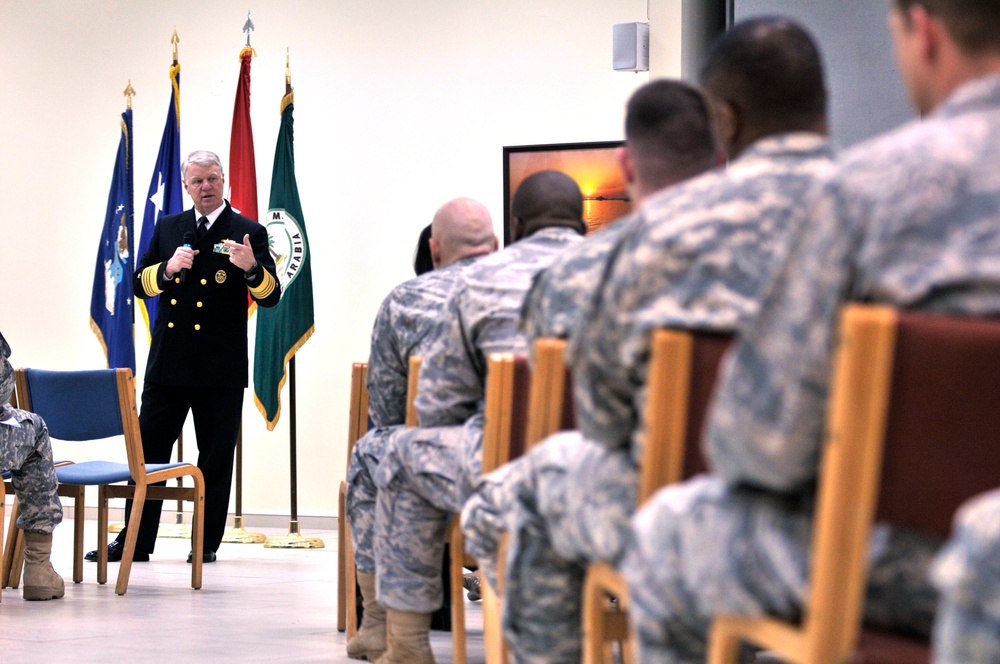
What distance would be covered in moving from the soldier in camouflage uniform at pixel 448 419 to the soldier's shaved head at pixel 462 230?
0.35 m

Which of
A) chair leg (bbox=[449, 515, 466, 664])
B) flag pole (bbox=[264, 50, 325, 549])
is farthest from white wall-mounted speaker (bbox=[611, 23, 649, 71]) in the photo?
chair leg (bbox=[449, 515, 466, 664])

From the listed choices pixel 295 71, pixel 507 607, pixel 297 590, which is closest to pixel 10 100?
pixel 295 71

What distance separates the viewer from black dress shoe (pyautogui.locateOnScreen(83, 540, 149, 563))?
5.66 meters

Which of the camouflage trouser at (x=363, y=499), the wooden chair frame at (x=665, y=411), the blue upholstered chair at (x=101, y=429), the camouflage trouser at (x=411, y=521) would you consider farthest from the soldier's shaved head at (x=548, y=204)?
the blue upholstered chair at (x=101, y=429)

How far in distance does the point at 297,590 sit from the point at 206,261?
1.74 m

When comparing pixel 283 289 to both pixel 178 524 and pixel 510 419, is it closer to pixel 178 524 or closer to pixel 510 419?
pixel 178 524

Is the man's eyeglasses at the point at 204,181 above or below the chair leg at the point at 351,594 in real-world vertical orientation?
above

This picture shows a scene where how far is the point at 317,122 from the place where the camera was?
25.4ft

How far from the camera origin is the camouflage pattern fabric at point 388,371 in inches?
133

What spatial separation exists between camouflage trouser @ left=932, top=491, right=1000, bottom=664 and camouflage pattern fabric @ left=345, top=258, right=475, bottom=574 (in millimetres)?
2459

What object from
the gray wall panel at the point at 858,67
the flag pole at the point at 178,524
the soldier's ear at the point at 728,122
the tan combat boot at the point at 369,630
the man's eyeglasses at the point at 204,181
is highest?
the gray wall panel at the point at 858,67

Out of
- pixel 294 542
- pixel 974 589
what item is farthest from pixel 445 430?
pixel 294 542

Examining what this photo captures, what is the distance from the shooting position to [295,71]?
7.79 metres

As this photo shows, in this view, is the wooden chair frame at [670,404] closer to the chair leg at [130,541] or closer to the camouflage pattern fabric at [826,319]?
the camouflage pattern fabric at [826,319]
